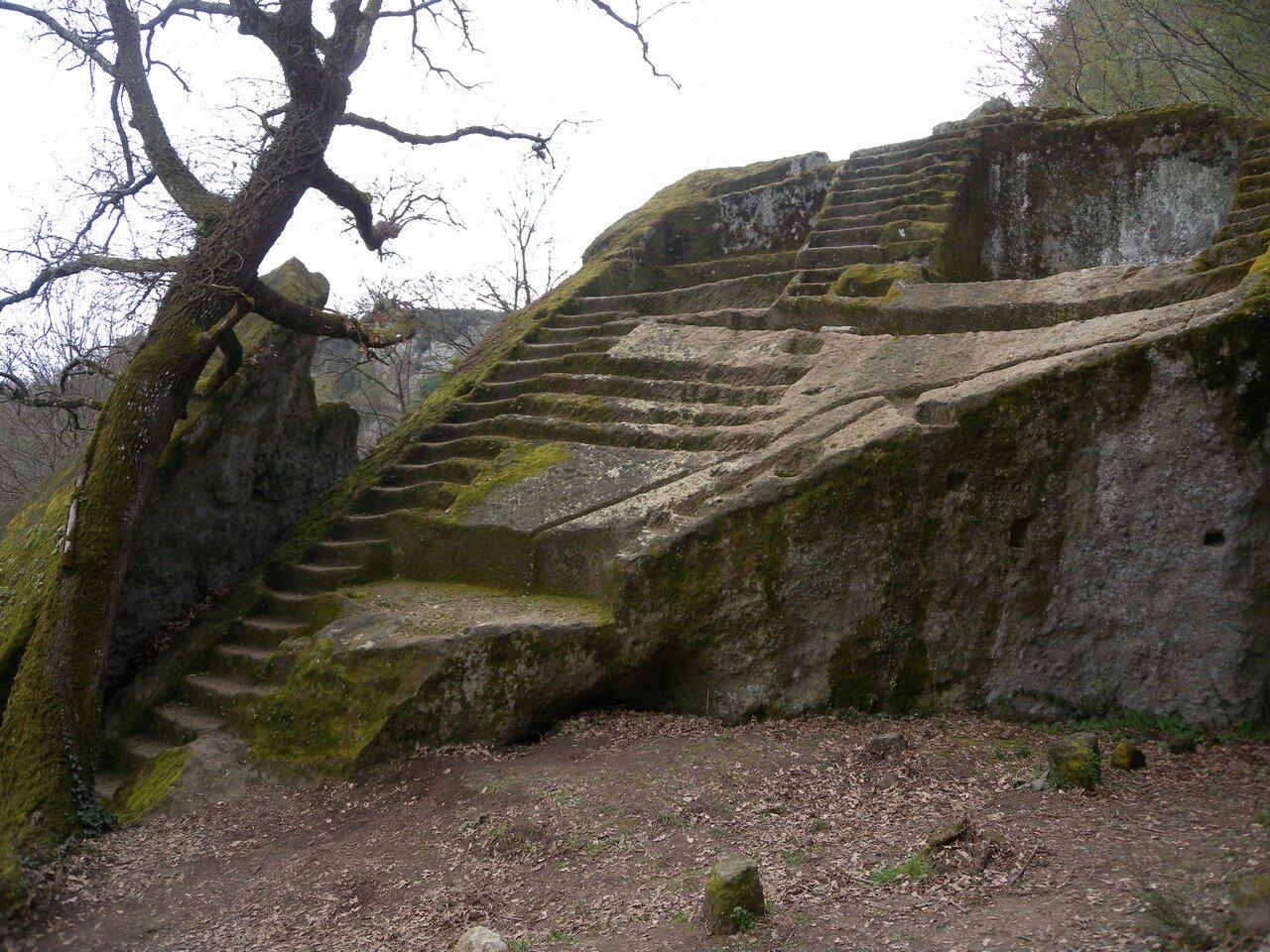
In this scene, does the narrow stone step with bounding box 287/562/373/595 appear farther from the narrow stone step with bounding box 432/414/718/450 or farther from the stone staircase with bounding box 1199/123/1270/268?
the stone staircase with bounding box 1199/123/1270/268

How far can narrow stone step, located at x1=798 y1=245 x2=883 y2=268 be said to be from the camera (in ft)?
38.1

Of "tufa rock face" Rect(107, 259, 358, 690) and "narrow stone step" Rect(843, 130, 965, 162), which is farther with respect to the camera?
"narrow stone step" Rect(843, 130, 965, 162)

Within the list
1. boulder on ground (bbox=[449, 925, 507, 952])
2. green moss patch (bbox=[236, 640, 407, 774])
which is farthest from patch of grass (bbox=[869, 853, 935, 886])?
green moss patch (bbox=[236, 640, 407, 774])

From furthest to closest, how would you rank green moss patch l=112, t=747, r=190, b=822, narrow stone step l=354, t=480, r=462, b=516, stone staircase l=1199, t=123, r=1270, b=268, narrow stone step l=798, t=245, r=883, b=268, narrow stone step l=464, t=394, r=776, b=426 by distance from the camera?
narrow stone step l=798, t=245, r=883, b=268
narrow stone step l=354, t=480, r=462, b=516
narrow stone step l=464, t=394, r=776, b=426
stone staircase l=1199, t=123, r=1270, b=268
green moss patch l=112, t=747, r=190, b=822

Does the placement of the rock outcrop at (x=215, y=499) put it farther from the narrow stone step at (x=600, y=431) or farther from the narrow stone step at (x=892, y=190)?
the narrow stone step at (x=892, y=190)

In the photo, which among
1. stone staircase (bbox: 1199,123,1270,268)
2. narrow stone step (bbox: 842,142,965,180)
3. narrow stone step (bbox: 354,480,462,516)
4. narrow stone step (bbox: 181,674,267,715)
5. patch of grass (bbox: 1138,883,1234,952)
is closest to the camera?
patch of grass (bbox: 1138,883,1234,952)

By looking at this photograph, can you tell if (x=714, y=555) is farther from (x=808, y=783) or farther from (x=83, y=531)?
(x=83, y=531)

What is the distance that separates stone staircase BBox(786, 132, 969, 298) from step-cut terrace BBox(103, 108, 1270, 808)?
42.3 inches

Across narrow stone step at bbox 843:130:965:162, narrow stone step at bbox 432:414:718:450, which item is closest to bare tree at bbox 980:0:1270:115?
narrow stone step at bbox 843:130:965:162

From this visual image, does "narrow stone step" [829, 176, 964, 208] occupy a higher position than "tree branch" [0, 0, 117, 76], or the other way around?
"tree branch" [0, 0, 117, 76]

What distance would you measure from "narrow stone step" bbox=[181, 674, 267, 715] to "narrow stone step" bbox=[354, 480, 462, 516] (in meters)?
2.43

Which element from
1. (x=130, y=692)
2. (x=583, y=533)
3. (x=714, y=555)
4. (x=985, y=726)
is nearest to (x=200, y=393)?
(x=130, y=692)

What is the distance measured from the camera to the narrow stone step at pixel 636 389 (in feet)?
29.9

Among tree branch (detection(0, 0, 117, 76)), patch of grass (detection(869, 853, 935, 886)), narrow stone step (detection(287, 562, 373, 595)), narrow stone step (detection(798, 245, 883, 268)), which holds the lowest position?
patch of grass (detection(869, 853, 935, 886))
